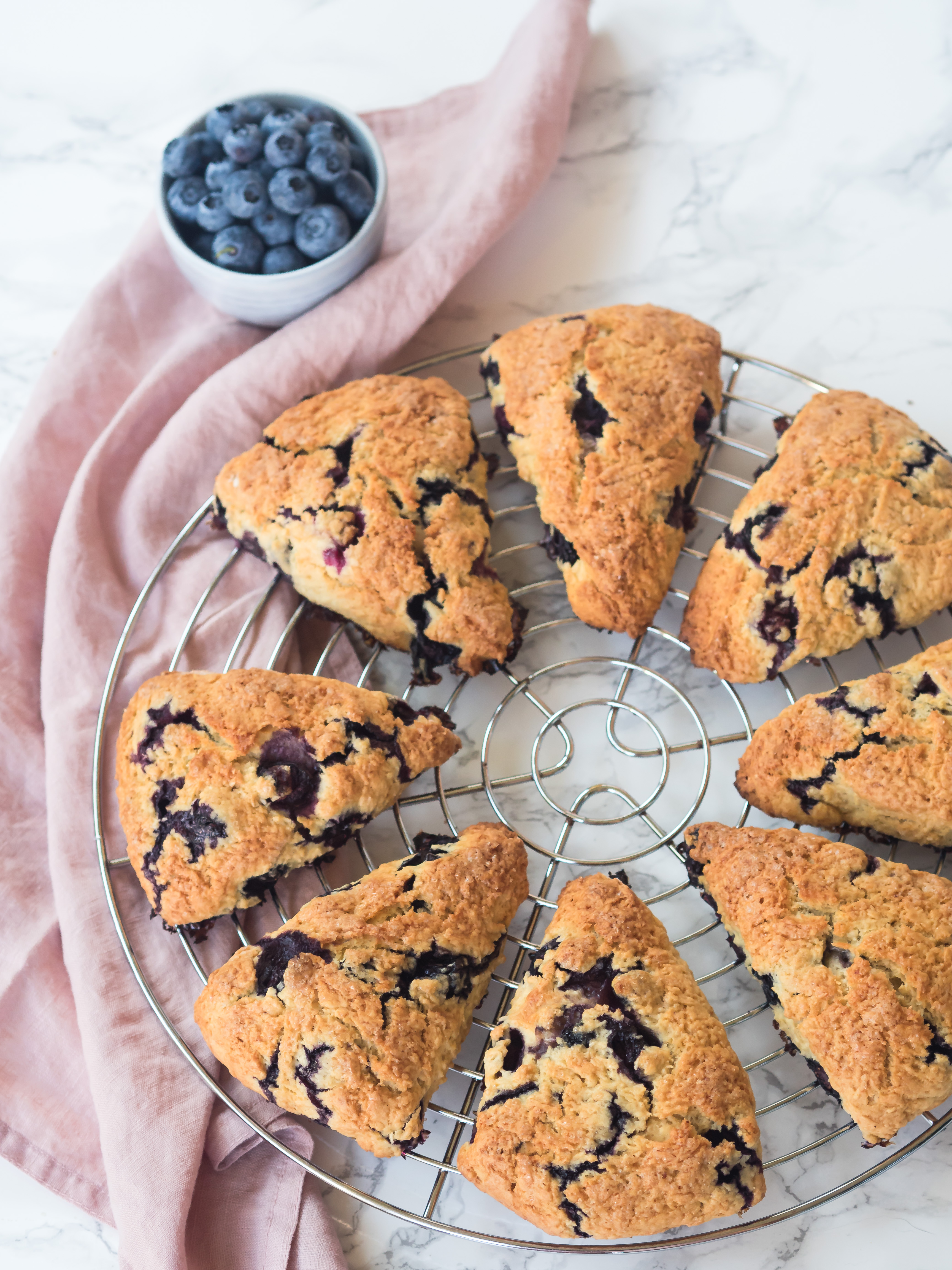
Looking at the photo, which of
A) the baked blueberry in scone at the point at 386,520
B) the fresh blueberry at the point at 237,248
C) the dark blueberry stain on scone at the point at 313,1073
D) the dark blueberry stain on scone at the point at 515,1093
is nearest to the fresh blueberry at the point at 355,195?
the fresh blueberry at the point at 237,248

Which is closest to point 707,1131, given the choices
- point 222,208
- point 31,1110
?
point 31,1110

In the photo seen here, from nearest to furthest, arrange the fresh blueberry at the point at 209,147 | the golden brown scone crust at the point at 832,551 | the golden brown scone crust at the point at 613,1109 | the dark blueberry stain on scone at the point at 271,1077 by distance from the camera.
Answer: the golden brown scone crust at the point at 613,1109, the dark blueberry stain on scone at the point at 271,1077, the golden brown scone crust at the point at 832,551, the fresh blueberry at the point at 209,147

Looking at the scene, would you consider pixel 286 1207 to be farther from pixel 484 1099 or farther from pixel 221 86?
pixel 221 86

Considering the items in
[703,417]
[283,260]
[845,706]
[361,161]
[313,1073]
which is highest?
[361,161]

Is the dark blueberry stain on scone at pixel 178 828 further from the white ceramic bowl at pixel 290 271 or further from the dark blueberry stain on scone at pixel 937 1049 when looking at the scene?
the dark blueberry stain on scone at pixel 937 1049

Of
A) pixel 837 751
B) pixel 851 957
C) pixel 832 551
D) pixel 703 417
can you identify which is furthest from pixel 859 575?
pixel 851 957

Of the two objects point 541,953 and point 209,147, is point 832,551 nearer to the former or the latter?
point 541,953

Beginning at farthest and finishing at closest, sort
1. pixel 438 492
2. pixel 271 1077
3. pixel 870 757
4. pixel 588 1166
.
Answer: pixel 438 492 < pixel 870 757 < pixel 271 1077 < pixel 588 1166

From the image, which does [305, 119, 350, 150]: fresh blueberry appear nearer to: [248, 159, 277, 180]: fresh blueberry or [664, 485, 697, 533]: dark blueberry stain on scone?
[248, 159, 277, 180]: fresh blueberry
